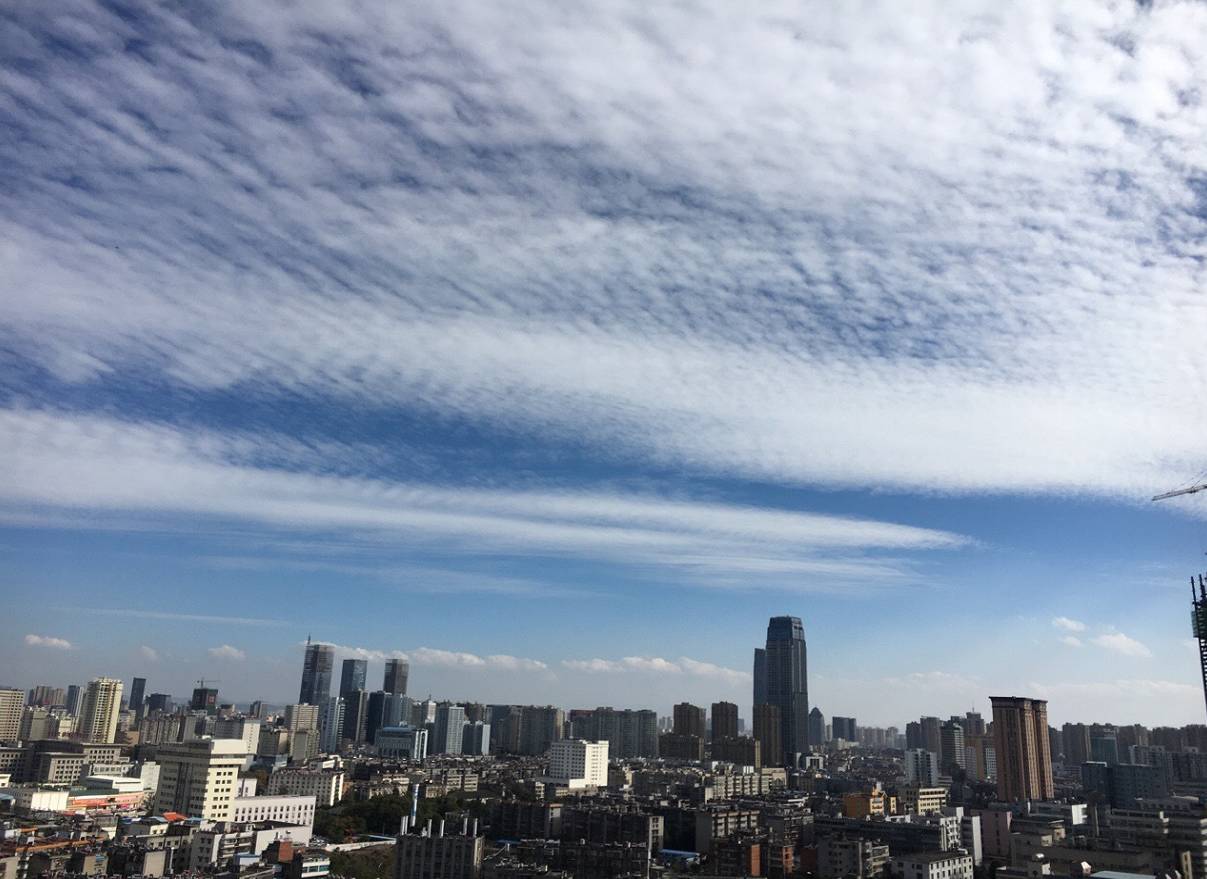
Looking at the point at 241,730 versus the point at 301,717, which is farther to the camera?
the point at 301,717

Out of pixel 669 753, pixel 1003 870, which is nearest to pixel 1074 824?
pixel 1003 870

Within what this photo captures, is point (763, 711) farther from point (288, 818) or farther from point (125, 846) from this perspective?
point (125, 846)

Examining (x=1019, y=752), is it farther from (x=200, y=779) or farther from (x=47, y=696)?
(x=47, y=696)

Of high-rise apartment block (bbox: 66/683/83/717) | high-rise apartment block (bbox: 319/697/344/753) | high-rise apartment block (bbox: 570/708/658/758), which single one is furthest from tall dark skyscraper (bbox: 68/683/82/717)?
high-rise apartment block (bbox: 570/708/658/758)

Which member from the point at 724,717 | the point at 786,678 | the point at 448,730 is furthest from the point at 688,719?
the point at 448,730

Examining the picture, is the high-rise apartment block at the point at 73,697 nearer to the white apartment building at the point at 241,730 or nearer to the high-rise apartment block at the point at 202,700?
the high-rise apartment block at the point at 202,700

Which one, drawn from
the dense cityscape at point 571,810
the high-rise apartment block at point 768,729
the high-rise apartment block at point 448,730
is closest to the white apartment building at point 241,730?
the dense cityscape at point 571,810

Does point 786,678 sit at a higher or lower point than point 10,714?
higher
